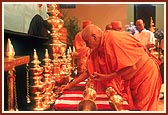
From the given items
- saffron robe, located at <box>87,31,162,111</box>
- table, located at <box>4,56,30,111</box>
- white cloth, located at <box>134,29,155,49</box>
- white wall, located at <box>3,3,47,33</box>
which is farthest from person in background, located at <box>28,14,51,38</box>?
Answer: white cloth, located at <box>134,29,155,49</box>

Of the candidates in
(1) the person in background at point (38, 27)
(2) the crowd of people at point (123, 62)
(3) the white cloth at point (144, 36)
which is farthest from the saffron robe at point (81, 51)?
(3) the white cloth at point (144, 36)

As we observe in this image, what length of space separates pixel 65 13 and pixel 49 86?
352mm

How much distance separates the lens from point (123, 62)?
1.31m

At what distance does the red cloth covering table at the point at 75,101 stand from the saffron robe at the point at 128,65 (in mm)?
60

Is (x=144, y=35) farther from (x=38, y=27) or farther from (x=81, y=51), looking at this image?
(x=38, y=27)

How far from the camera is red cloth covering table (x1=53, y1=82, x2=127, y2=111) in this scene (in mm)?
1322

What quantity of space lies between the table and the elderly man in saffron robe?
11.8 inches

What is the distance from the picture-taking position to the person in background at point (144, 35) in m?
1.32

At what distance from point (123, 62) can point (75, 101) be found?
0.94 feet

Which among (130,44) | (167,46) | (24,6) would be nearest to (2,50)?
(24,6)

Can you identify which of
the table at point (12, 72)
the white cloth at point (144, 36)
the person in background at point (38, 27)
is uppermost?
the person in background at point (38, 27)

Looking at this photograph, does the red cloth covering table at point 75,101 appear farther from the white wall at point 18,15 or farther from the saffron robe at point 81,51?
the white wall at point 18,15

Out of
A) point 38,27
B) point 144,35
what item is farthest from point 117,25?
point 38,27

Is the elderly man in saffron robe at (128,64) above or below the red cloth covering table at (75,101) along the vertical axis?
above
